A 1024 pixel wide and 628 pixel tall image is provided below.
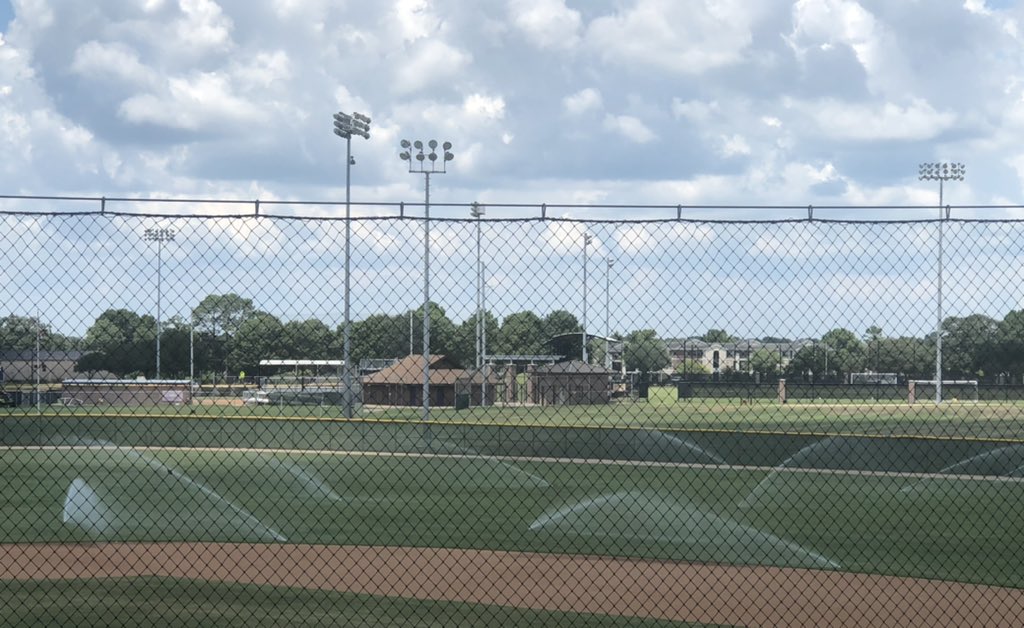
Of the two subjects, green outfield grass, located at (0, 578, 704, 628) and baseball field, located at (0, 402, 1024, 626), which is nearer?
green outfield grass, located at (0, 578, 704, 628)

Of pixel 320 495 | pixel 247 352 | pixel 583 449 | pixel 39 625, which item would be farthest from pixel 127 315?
pixel 583 449

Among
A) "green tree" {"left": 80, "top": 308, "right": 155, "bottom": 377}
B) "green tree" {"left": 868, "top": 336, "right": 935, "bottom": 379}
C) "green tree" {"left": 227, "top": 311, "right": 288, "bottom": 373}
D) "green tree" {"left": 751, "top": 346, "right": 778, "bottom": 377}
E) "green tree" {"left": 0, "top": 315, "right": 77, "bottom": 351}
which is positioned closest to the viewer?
"green tree" {"left": 0, "top": 315, "right": 77, "bottom": 351}

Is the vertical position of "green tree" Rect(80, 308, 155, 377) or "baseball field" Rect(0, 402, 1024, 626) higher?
"green tree" Rect(80, 308, 155, 377)

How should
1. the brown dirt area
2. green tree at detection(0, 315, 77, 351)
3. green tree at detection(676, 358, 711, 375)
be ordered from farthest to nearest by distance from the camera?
the brown dirt area, green tree at detection(676, 358, 711, 375), green tree at detection(0, 315, 77, 351)

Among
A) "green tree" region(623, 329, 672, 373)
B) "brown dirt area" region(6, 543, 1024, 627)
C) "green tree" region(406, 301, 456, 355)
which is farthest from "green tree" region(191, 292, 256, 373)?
"brown dirt area" region(6, 543, 1024, 627)

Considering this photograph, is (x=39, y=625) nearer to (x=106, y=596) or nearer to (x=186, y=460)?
(x=106, y=596)

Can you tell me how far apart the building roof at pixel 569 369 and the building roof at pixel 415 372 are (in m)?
0.68

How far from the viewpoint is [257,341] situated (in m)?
7.27

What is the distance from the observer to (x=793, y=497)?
20.7 metres

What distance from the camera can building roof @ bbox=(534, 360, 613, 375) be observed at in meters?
10.0

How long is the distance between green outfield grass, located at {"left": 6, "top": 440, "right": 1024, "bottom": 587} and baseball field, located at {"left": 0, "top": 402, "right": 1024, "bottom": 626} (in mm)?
62

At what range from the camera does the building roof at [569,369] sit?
10.0 metres

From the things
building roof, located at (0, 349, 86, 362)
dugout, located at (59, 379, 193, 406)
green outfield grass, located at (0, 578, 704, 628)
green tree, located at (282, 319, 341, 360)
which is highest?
green tree, located at (282, 319, 341, 360)

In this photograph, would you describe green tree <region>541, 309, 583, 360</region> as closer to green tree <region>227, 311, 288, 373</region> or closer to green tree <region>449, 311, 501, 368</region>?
green tree <region>449, 311, 501, 368</region>
